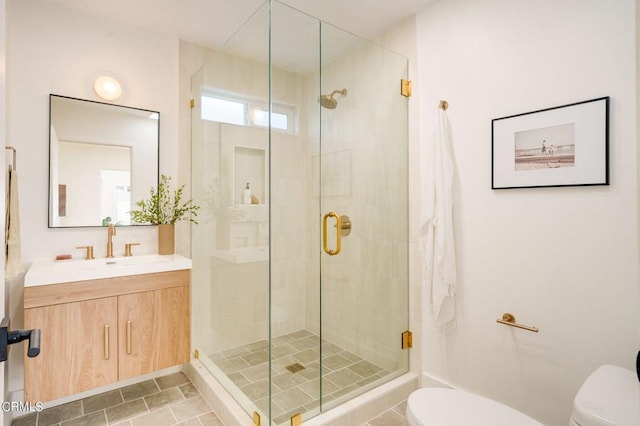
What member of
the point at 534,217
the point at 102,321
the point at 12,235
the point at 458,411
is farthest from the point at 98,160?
the point at 534,217

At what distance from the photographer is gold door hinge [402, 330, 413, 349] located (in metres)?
2.36

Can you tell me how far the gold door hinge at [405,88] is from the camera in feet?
7.74

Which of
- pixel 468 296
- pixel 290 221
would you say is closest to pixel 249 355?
pixel 290 221

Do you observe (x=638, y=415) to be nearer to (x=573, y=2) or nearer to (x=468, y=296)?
(x=468, y=296)

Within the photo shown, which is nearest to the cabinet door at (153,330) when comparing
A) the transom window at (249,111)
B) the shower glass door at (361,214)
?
the shower glass door at (361,214)

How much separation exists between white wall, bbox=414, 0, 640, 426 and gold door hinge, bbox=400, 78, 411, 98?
97 millimetres

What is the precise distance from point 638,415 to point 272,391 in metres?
1.50

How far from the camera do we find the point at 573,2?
5.29ft

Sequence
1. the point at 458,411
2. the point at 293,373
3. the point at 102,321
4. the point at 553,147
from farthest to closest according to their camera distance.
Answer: the point at 102,321
the point at 293,373
the point at 553,147
the point at 458,411

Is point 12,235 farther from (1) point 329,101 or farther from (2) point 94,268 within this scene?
(1) point 329,101

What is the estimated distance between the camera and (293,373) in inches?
76.0

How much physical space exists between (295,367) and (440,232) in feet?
3.83

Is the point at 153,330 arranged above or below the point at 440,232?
below

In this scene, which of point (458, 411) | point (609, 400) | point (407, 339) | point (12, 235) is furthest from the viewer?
point (407, 339)
